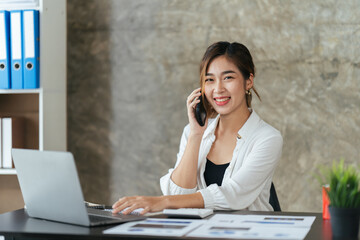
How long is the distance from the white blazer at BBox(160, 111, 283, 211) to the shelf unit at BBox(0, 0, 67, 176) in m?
0.98

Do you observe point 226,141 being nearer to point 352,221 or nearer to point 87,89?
point 352,221

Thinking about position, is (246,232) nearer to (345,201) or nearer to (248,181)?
(345,201)

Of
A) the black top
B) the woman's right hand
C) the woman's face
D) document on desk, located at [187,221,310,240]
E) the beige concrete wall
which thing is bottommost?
the beige concrete wall

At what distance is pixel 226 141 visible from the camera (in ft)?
7.62

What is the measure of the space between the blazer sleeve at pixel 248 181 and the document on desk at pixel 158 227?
365 mm

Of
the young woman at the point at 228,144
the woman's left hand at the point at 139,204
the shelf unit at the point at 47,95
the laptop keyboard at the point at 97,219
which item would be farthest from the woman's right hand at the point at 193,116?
the shelf unit at the point at 47,95

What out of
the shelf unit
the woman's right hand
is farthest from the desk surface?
the shelf unit

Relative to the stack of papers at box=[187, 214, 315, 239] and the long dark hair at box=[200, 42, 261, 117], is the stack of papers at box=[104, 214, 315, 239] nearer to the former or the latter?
the stack of papers at box=[187, 214, 315, 239]

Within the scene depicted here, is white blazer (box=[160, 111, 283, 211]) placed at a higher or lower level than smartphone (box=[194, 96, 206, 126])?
lower

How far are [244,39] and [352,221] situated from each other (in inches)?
73.6

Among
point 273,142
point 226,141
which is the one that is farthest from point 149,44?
point 273,142

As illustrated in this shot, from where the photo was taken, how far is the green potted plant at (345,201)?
1.34m

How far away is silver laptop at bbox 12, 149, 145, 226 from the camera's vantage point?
1428mm

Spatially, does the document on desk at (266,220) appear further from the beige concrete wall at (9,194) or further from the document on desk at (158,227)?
the beige concrete wall at (9,194)
